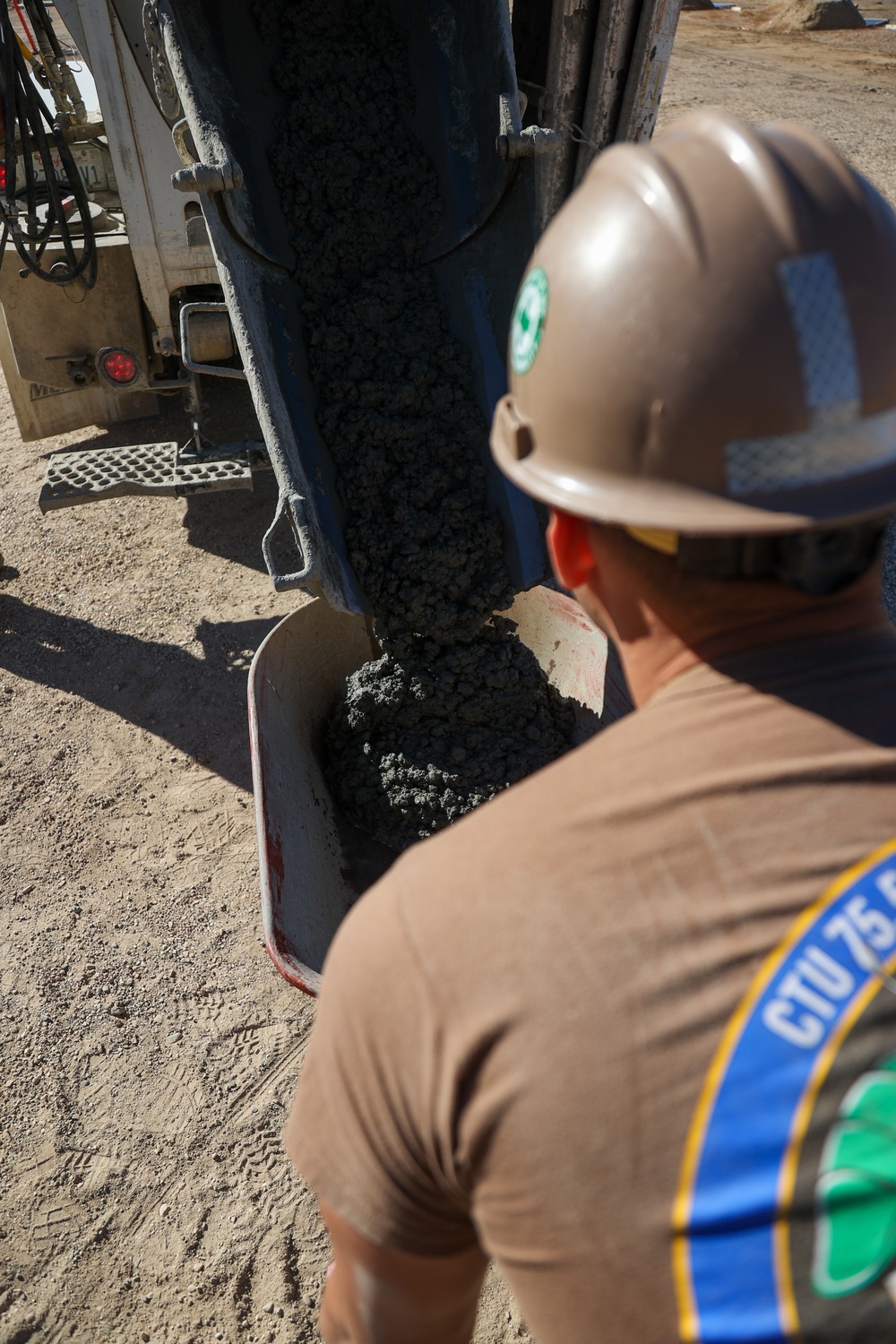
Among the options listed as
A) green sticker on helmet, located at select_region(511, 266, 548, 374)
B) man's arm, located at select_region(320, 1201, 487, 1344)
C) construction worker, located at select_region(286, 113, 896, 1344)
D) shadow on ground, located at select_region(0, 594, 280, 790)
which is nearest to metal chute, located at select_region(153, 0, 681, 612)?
shadow on ground, located at select_region(0, 594, 280, 790)

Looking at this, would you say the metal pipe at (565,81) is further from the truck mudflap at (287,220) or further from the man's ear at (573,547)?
the man's ear at (573,547)

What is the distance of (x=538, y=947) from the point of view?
0.90 m

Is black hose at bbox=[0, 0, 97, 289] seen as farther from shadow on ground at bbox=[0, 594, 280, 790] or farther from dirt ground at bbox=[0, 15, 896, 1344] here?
shadow on ground at bbox=[0, 594, 280, 790]

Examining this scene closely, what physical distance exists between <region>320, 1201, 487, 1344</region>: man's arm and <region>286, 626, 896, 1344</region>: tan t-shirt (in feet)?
0.35

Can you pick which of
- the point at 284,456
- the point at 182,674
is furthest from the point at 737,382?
the point at 182,674

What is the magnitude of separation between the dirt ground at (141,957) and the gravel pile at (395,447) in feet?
2.39

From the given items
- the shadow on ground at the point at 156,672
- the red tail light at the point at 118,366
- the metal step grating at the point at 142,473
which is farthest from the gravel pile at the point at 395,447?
the red tail light at the point at 118,366

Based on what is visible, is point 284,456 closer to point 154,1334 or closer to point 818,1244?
point 154,1334

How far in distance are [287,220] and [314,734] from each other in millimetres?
1745

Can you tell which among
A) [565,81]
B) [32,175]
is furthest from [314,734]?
[32,175]

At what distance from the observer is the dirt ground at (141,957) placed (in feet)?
7.90

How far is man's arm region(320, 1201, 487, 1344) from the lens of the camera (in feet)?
3.54

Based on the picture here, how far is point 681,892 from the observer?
893mm

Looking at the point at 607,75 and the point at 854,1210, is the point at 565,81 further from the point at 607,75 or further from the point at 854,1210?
the point at 854,1210
